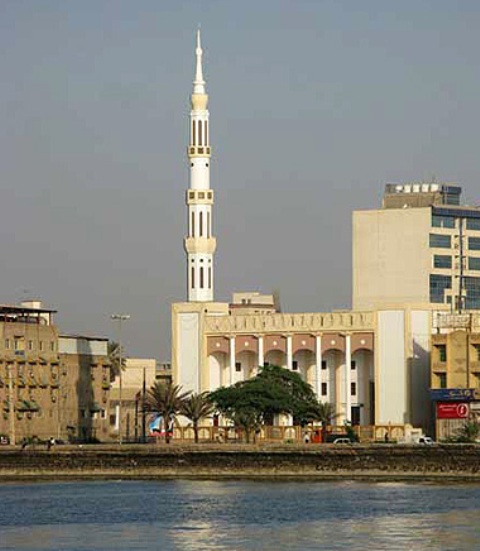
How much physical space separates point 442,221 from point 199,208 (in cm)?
3417

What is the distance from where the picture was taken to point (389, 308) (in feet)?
532

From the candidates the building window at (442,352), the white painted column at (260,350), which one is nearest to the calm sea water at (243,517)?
the building window at (442,352)

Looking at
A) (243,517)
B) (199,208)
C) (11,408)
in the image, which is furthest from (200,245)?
(243,517)

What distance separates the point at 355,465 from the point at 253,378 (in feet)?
126

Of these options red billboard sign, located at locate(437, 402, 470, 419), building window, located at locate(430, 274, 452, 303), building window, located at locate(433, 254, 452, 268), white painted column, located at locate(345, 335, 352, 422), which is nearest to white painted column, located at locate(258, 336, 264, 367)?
white painted column, located at locate(345, 335, 352, 422)

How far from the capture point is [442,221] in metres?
196

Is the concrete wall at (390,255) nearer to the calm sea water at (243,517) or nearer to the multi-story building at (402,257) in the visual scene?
the multi-story building at (402,257)

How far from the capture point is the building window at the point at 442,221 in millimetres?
194625

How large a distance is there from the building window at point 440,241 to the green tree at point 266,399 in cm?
3838

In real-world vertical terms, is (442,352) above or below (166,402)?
above

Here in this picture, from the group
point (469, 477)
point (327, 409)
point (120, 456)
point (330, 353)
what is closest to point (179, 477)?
point (120, 456)

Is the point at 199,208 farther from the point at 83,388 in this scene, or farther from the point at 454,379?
the point at 454,379

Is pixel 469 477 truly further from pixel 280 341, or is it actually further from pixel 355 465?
pixel 280 341

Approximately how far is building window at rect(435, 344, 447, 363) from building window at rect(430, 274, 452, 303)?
123 feet
